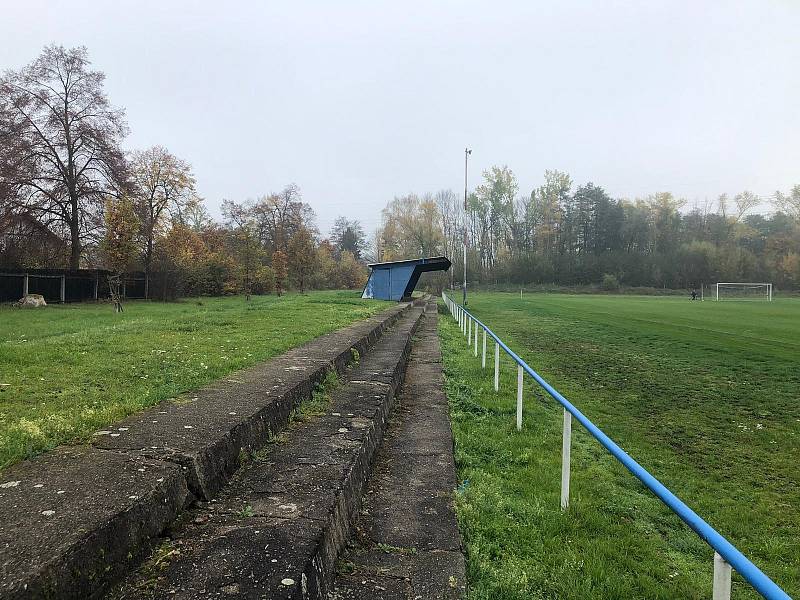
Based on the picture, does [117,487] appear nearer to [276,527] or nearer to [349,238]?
[276,527]

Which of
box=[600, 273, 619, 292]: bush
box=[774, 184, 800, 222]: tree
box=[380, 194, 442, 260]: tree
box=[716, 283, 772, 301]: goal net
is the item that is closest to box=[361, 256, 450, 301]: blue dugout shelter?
box=[380, 194, 442, 260]: tree

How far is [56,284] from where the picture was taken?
26.1 meters

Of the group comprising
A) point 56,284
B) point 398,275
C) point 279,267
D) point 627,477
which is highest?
point 279,267

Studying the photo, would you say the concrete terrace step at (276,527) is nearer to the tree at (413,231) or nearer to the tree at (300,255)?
the tree at (300,255)

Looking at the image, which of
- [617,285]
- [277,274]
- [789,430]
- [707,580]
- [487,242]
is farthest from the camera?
[487,242]

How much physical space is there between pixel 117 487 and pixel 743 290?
7170 cm

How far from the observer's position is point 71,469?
8.77 ft

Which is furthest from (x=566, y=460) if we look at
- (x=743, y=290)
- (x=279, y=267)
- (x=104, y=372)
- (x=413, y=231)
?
(x=743, y=290)

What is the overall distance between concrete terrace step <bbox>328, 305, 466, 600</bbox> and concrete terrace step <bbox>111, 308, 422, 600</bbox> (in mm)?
130

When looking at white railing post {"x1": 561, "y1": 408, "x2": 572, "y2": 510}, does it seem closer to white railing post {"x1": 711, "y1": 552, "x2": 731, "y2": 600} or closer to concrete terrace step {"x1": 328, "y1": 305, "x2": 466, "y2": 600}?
concrete terrace step {"x1": 328, "y1": 305, "x2": 466, "y2": 600}

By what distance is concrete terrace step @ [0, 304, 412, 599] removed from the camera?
1.81 metres

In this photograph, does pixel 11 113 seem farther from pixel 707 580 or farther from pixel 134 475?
pixel 707 580

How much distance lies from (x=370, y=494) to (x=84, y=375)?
3733 mm

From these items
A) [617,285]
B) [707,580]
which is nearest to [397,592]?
[707,580]
